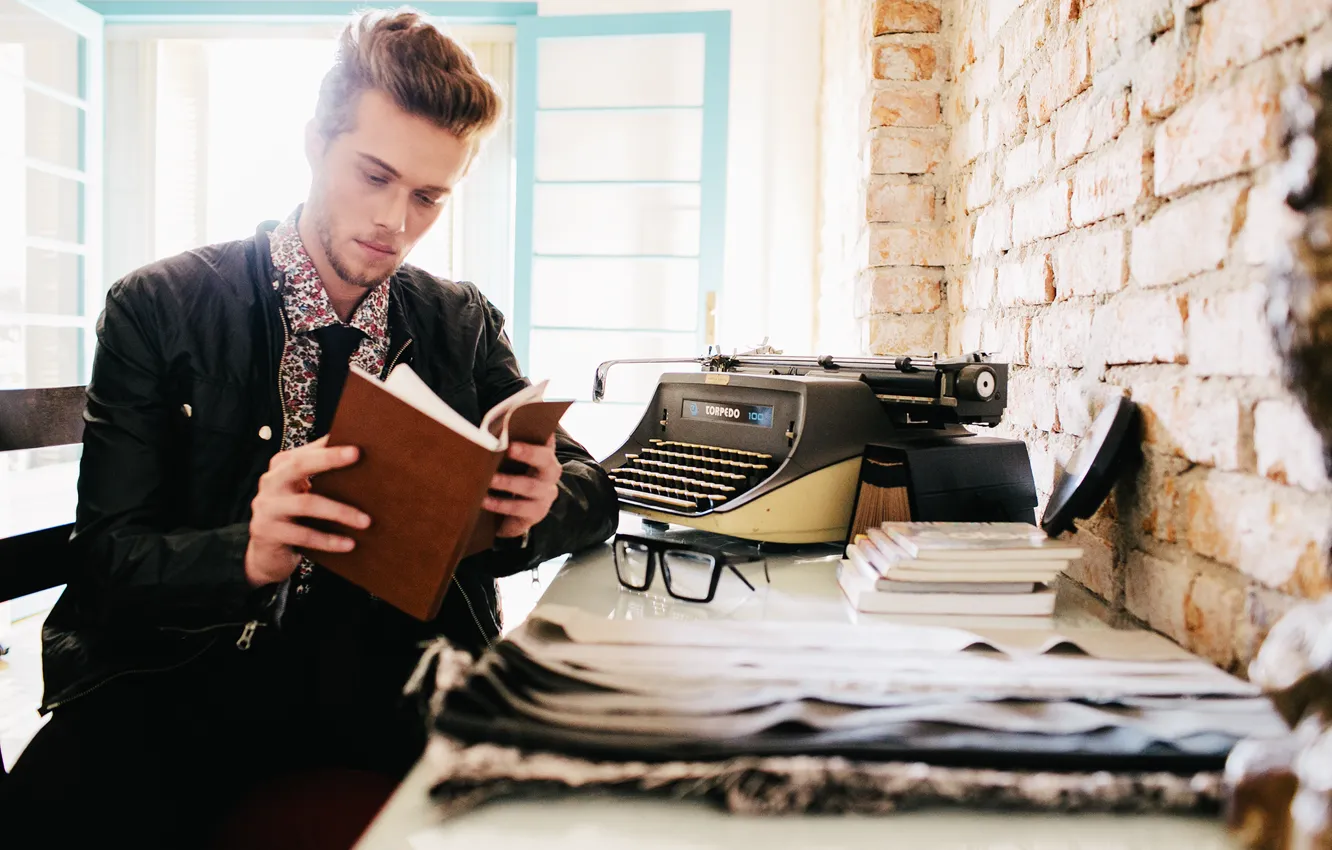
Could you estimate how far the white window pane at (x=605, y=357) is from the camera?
12.5ft

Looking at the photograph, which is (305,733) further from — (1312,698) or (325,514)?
(1312,698)

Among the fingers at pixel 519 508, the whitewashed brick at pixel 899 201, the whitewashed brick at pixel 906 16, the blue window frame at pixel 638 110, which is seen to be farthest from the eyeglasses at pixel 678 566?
the blue window frame at pixel 638 110

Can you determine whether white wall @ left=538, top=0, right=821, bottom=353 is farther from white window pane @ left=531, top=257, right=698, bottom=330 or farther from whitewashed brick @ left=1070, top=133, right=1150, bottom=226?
whitewashed brick @ left=1070, top=133, right=1150, bottom=226

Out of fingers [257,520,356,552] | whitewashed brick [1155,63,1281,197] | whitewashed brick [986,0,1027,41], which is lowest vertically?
fingers [257,520,356,552]

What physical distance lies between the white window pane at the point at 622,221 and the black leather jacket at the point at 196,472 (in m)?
2.32

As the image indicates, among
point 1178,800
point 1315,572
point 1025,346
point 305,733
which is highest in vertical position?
point 1025,346

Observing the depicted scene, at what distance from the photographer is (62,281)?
3.89m

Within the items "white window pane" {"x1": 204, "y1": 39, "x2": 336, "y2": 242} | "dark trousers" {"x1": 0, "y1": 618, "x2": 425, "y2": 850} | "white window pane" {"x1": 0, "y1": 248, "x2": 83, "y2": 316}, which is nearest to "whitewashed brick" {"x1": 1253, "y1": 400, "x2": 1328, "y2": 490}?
"dark trousers" {"x1": 0, "y1": 618, "x2": 425, "y2": 850}

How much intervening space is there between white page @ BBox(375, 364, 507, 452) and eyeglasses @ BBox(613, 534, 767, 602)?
342mm

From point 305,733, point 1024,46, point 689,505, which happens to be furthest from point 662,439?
point 1024,46

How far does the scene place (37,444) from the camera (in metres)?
1.25

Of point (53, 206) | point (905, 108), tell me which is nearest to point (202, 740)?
point (905, 108)

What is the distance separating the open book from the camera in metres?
0.75

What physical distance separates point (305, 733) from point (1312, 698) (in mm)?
1090
